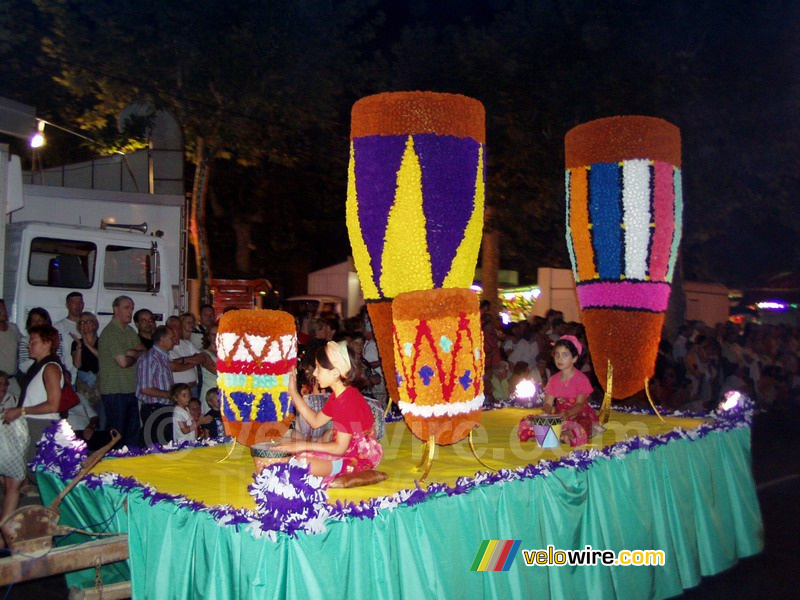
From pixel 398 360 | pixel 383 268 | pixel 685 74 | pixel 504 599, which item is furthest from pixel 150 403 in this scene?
pixel 685 74

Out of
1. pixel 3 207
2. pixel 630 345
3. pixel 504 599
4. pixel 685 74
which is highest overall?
pixel 685 74

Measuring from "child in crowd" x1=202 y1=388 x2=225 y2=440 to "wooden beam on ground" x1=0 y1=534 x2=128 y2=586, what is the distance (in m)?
2.09

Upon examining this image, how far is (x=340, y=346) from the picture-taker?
441 centimetres

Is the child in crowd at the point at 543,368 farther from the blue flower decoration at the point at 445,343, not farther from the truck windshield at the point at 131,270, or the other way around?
the blue flower decoration at the point at 445,343

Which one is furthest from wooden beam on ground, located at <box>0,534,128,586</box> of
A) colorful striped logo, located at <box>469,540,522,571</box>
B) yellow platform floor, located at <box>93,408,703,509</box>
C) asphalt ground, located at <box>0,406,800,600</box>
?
colorful striped logo, located at <box>469,540,522,571</box>

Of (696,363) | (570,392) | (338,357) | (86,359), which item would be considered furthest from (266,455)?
(696,363)

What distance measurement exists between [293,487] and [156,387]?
378 cm

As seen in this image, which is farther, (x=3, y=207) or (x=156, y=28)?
(x=156, y=28)

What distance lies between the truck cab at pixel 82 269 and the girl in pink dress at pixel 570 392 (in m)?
4.98

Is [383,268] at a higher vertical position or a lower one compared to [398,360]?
higher

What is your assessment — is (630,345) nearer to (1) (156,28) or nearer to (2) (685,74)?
(2) (685,74)

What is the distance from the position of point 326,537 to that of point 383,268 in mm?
2092

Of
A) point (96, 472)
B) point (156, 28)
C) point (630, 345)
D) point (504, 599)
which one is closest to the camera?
point (504, 599)

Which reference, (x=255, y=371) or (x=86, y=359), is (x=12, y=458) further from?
(x=86, y=359)
